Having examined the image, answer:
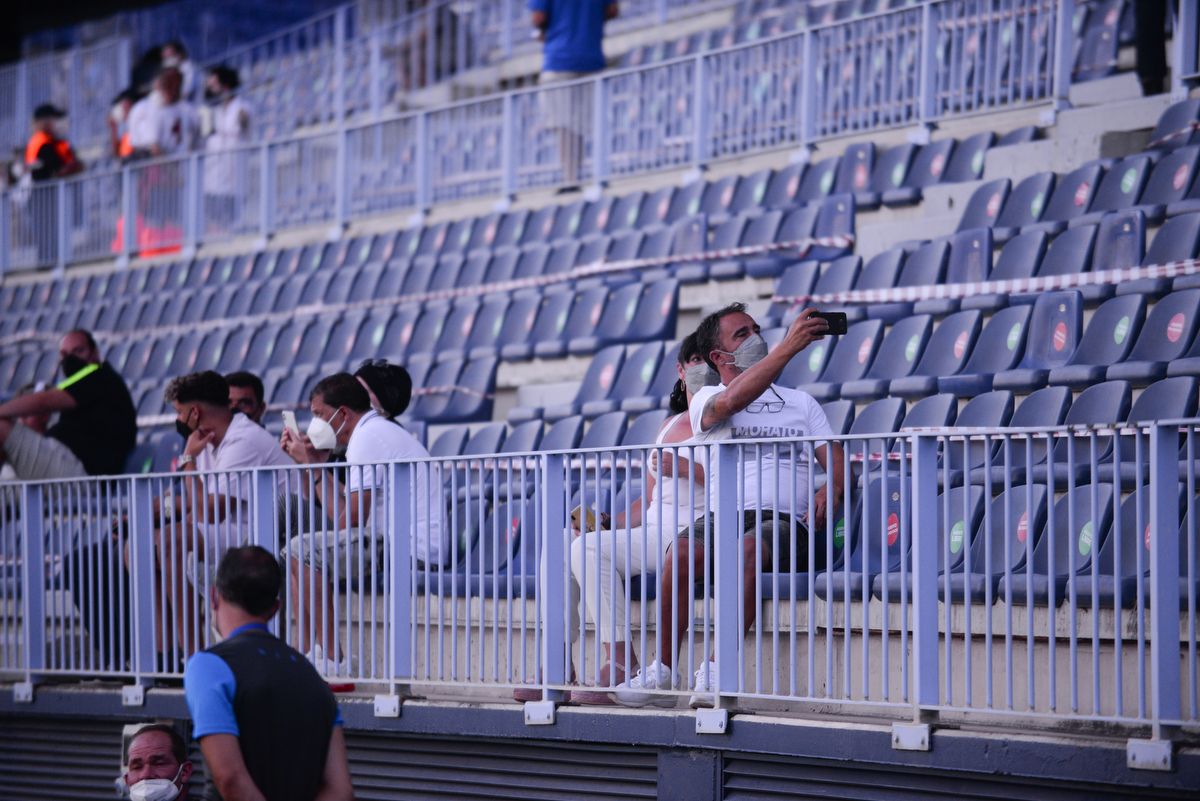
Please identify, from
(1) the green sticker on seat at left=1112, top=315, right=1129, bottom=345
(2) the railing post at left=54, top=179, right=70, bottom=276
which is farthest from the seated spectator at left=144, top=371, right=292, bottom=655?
(2) the railing post at left=54, top=179, right=70, bottom=276

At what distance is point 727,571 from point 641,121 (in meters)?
7.49

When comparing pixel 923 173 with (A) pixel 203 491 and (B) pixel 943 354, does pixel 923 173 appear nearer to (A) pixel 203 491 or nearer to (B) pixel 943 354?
(B) pixel 943 354

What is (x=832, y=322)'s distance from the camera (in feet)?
20.2

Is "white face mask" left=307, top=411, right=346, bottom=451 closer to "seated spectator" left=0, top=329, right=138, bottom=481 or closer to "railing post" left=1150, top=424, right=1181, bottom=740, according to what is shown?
"seated spectator" left=0, top=329, right=138, bottom=481

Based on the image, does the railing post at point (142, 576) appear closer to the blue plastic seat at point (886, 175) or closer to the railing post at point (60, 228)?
the blue plastic seat at point (886, 175)

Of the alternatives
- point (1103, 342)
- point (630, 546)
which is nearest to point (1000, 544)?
point (630, 546)

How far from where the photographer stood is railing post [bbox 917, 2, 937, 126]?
1118 centimetres

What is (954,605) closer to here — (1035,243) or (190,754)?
(1035,243)

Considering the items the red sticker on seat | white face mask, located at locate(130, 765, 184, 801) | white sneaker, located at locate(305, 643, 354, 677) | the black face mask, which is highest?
the black face mask

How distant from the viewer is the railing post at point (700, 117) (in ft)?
41.0

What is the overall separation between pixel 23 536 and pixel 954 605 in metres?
4.86

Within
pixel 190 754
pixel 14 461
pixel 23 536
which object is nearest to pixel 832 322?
pixel 190 754

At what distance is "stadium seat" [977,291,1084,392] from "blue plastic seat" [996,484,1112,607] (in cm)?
134

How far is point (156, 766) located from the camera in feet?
21.1
